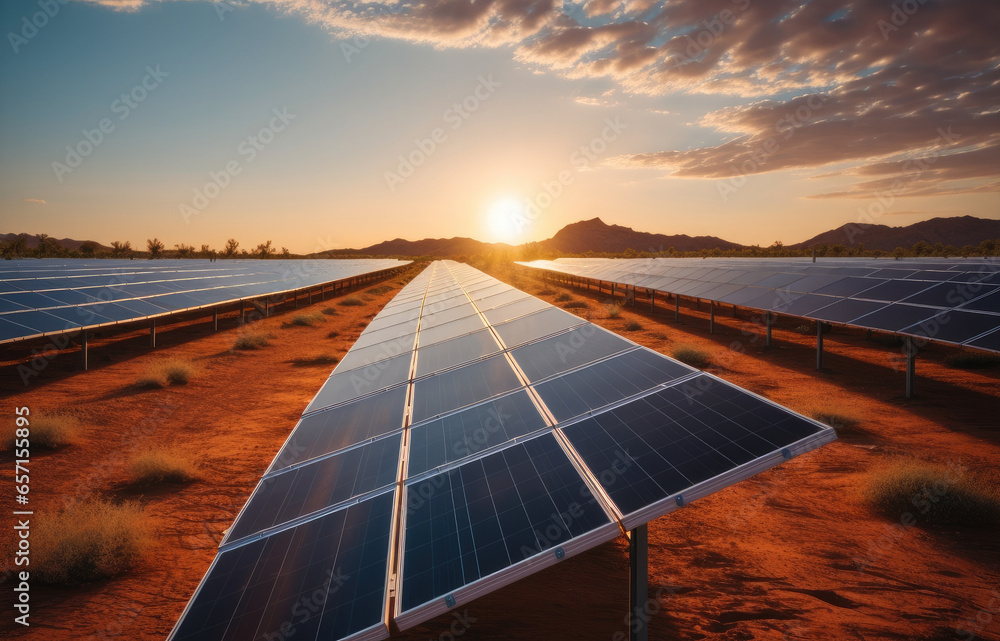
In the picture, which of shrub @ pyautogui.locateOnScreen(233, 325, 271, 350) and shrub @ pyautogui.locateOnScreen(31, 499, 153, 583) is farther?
shrub @ pyautogui.locateOnScreen(233, 325, 271, 350)

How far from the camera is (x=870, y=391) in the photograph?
13477mm

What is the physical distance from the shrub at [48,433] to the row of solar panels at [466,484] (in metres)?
7.57

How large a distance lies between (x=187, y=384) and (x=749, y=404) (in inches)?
641

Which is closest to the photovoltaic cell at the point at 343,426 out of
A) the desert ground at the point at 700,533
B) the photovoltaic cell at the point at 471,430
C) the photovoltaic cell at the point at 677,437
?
the photovoltaic cell at the point at 471,430

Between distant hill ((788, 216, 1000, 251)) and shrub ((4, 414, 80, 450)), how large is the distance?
148m

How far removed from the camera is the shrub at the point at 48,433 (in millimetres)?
9734

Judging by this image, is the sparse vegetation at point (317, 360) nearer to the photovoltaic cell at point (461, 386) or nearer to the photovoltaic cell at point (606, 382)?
the photovoltaic cell at point (461, 386)

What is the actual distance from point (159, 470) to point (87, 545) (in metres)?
2.63

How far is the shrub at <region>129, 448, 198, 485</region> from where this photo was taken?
8.69 metres

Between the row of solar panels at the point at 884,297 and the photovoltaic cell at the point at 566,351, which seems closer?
the photovoltaic cell at the point at 566,351

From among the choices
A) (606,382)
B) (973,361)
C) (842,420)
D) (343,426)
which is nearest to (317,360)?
(343,426)

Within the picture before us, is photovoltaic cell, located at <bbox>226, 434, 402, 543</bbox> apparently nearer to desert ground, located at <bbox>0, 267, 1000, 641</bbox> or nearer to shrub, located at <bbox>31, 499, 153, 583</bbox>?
desert ground, located at <bbox>0, 267, 1000, 641</bbox>

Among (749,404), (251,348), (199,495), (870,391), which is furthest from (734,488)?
(251,348)

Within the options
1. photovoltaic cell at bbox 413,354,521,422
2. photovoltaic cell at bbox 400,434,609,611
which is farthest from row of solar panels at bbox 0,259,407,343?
photovoltaic cell at bbox 400,434,609,611
